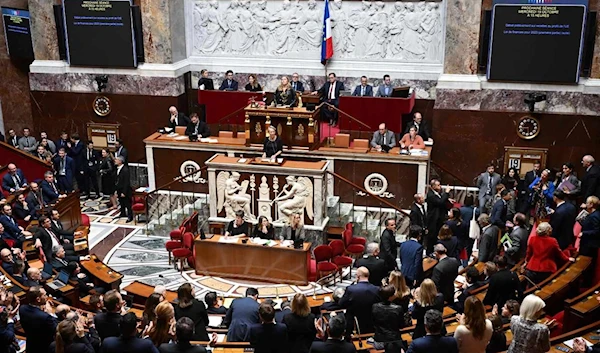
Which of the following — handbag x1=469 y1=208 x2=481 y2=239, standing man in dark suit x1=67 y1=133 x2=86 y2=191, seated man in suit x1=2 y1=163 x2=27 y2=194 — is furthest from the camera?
standing man in dark suit x1=67 y1=133 x2=86 y2=191

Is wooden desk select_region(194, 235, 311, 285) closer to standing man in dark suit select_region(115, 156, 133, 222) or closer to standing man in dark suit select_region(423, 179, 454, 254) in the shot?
standing man in dark suit select_region(423, 179, 454, 254)

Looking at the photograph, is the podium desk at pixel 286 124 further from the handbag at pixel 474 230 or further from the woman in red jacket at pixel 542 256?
the woman in red jacket at pixel 542 256

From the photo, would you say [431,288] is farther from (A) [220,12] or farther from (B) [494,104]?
(A) [220,12]

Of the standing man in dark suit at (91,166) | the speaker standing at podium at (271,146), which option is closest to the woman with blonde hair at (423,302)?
the speaker standing at podium at (271,146)

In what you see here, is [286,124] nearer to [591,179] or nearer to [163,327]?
[591,179]

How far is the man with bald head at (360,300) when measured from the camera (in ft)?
25.6

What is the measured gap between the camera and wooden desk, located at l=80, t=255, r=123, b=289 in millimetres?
10828

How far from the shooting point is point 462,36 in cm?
1494

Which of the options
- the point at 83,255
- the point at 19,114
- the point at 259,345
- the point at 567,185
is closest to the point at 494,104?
the point at 567,185

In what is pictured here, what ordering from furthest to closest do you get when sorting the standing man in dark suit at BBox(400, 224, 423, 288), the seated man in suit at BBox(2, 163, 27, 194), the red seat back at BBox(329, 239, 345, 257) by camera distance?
the seated man in suit at BBox(2, 163, 27, 194), the red seat back at BBox(329, 239, 345, 257), the standing man in dark suit at BBox(400, 224, 423, 288)

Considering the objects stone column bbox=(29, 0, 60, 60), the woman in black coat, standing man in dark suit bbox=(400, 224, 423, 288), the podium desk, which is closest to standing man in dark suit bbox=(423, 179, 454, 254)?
standing man in dark suit bbox=(400, 224, 423, 288)

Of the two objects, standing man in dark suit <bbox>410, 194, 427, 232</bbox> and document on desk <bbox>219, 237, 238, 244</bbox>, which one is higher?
standing man in dark suit <bbox>410, 194, 427, 232</bbox>

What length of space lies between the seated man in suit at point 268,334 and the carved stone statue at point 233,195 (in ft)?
22.4

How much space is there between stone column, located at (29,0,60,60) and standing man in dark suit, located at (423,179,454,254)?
1007 cm
